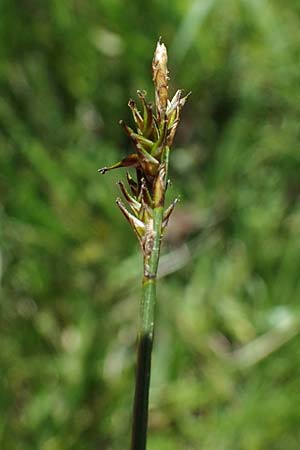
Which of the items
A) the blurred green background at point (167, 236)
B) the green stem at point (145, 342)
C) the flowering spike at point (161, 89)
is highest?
the blurred green background at point (167, 236)

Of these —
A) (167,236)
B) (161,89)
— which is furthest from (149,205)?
(167,236)

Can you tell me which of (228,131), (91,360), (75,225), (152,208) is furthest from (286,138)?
(152,208)

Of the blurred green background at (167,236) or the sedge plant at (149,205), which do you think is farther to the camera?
the blurred green background at (167,236)

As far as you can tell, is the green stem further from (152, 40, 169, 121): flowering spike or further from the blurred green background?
the blurred green background

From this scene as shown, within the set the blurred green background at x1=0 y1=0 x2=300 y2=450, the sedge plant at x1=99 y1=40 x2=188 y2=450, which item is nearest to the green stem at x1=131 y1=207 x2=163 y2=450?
the sedge plant at x1=99 y1=40 x2=188 y2=450

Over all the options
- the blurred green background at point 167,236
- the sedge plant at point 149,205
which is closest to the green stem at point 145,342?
the sedge plant at point 149,205

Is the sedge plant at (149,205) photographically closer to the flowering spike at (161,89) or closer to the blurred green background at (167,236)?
the flowering spike at (161,89)
